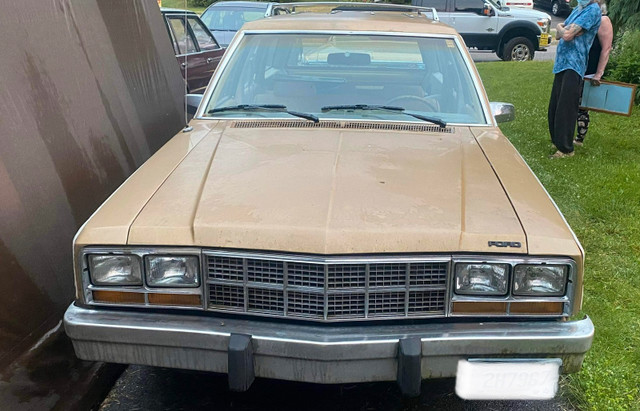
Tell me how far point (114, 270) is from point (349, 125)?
5.13 feet

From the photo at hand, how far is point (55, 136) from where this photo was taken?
3.61 m

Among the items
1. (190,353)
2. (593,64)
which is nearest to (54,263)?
(190,353)

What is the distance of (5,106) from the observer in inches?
126

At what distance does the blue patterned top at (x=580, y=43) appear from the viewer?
241 inches

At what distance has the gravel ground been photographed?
2.98 m

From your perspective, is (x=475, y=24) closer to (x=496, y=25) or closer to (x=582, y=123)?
(x=496, y=25)

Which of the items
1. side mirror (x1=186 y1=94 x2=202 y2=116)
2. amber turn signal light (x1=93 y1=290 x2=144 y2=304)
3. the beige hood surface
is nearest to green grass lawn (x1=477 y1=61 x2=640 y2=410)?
the beige hood surface

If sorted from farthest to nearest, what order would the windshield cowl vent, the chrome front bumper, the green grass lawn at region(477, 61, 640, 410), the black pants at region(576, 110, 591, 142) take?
the black pants at region(576, 110, 591, 142) < the windshield cowl vent < the green grass lawn at region(477, 61, 640, 410) < the chrome front bumper

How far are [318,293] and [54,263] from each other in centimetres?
171

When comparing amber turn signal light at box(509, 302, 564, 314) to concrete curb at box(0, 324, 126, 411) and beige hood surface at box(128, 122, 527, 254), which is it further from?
concrete curb at box(0, 324, 126, 411)

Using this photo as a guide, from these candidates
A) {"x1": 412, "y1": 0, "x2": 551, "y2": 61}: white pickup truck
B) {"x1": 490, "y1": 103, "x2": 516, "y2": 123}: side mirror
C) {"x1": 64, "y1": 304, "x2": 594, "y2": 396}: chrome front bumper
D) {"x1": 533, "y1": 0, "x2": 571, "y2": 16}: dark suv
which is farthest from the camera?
{"x1": 533, "y1": 0, "x2": 571, "y2": 16}: dark suv

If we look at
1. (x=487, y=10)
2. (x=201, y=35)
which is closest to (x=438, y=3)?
(x=487, y=10)

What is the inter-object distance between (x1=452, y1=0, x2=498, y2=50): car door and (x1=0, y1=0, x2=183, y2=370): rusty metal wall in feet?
41.4

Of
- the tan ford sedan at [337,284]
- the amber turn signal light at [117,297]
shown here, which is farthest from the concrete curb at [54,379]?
the amber turn signal light at [117,297]
